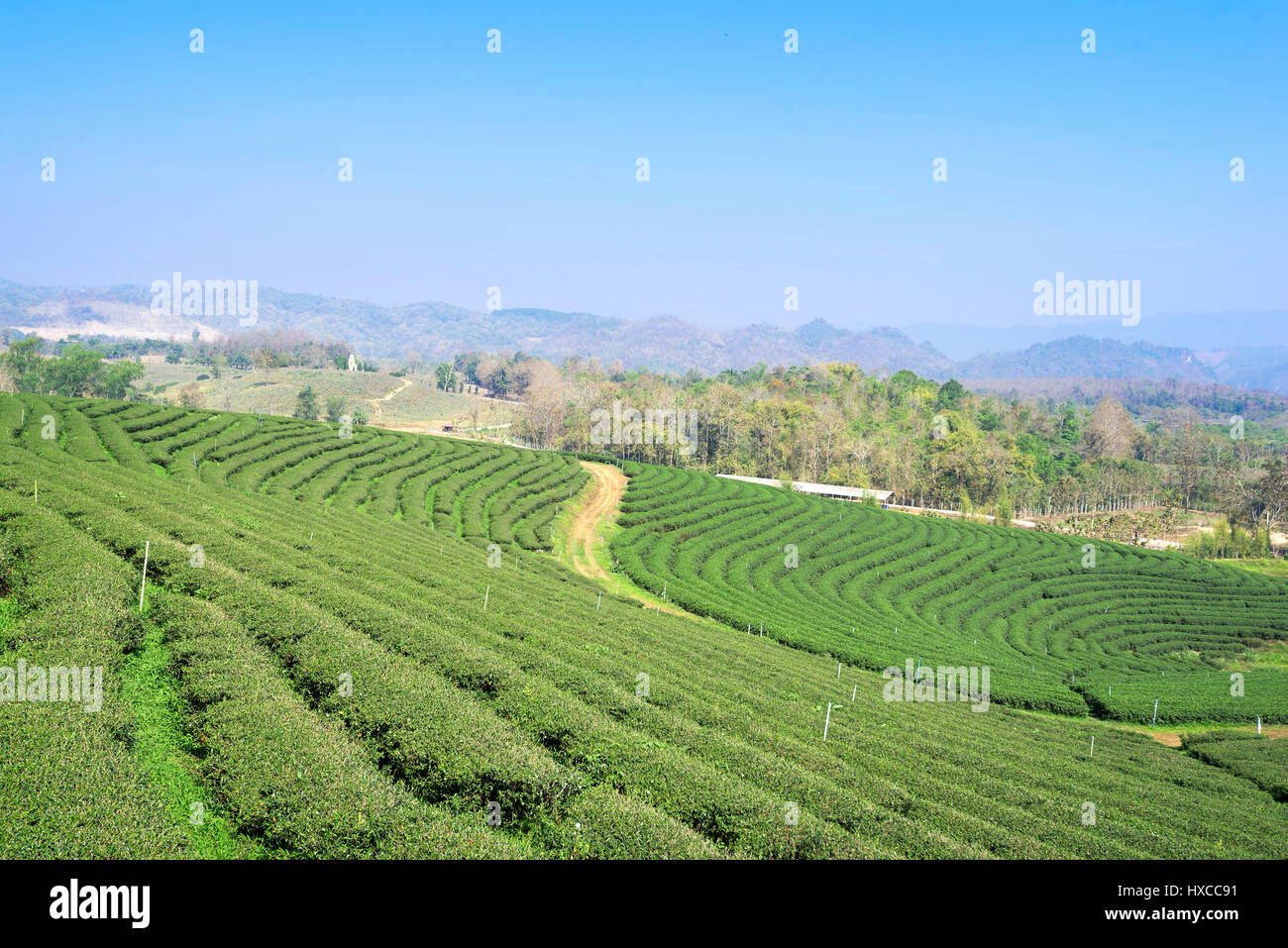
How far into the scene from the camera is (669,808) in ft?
34.8

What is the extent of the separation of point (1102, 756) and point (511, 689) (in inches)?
747

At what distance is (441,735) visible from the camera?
36.3 feet

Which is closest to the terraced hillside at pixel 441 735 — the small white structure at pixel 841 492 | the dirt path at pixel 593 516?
the dirt path at pixel 593 516

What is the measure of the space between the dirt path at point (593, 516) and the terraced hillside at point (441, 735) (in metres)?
15.8

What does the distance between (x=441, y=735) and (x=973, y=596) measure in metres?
44.3

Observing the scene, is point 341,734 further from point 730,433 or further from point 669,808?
point 730,433

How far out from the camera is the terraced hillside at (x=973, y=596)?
31.8 m

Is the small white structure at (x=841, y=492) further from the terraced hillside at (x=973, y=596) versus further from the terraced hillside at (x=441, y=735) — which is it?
the terraced hillside at (x=441, y=735)

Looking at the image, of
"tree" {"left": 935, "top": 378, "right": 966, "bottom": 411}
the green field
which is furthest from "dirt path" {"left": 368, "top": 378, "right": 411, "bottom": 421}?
"tree" {"left": 935, "top": 378, "right": 966, "bottom": 411}

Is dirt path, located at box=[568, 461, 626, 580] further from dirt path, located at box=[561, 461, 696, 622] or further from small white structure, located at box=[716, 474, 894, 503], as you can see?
small white structure, located at box=[716, 474, 894, 503]

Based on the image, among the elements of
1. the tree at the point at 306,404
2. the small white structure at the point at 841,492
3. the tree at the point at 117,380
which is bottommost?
the small white structure at the point at 841,492

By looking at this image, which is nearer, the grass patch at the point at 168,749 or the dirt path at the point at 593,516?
the grass patch at the point at 168,749

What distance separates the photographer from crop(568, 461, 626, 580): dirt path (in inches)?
1677

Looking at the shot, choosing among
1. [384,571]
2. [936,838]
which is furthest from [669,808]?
[384,571]
